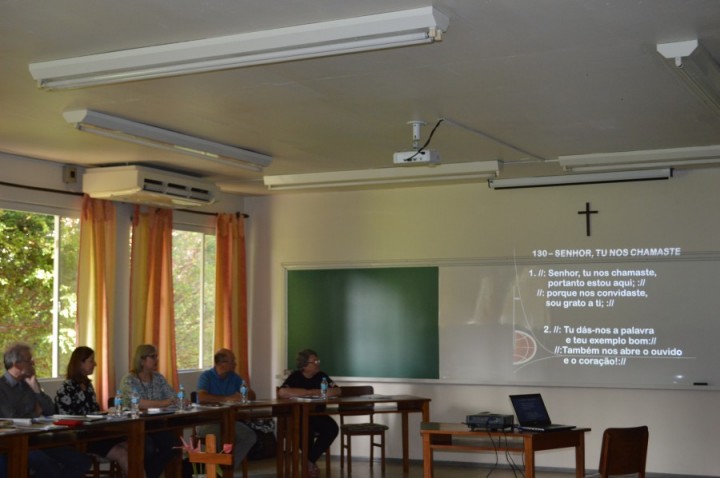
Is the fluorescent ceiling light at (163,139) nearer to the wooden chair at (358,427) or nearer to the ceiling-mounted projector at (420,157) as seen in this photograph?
the ceiling-mounted projector at (420,157)

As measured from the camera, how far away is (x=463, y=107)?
21.0ft

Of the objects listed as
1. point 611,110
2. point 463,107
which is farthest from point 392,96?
point 611,110

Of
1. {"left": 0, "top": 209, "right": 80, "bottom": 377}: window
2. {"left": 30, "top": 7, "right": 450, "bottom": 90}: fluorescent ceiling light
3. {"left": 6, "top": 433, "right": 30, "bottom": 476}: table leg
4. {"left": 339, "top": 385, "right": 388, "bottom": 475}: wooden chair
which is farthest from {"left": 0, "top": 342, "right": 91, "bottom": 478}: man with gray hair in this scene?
{"left": 339, "top": 385, "right": 388, "bottom": 475}: wooden chair

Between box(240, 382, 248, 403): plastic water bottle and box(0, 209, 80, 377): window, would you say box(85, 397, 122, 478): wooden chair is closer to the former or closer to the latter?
box(0, 209, 80, 377): window

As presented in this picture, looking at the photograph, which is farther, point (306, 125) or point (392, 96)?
point (306, 125)

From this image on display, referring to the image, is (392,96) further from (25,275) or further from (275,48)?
(25,275)

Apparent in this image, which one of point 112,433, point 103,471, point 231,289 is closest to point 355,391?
point 231,289

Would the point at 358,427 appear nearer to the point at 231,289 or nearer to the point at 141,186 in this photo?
the point at 231,289

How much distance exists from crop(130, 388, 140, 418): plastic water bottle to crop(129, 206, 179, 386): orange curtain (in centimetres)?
159

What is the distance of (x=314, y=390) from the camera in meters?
8.90

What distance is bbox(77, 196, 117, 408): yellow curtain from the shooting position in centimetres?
855

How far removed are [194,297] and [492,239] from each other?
125 inches

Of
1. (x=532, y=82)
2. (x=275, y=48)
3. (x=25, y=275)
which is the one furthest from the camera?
(x=25, y=275)

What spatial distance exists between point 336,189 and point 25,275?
10.8ft
